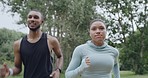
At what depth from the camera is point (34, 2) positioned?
19906 millimetres

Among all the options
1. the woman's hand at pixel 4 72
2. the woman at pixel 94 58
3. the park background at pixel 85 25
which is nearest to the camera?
the woman at pixel 94 58

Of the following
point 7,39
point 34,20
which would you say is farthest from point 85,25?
point 34,20

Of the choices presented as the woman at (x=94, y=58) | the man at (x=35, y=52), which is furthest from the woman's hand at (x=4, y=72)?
the woman at (x=94, y=58)

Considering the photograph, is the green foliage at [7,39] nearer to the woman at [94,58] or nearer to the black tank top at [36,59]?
the black tank top at [36,59]

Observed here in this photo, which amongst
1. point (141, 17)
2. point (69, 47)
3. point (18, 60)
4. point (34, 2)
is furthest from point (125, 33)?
point (18, 60)

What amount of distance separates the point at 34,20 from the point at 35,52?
0.32 metres

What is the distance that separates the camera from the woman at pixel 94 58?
8.55ft

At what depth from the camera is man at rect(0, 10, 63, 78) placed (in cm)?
316

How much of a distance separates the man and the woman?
1.88 feet

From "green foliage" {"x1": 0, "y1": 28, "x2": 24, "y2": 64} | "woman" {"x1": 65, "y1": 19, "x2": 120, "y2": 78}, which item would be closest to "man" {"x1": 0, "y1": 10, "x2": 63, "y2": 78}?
"woman" {"x1": 65, "y1": 19, "x2": 120, "y2": 78}

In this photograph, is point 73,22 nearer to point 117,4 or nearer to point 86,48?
point 117,4

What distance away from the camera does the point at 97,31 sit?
2674 millimetres

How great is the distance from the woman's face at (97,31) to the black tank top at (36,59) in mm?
696

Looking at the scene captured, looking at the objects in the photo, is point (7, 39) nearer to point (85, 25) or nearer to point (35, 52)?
point (85, 25)
